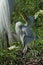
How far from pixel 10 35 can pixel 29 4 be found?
10.7 feet

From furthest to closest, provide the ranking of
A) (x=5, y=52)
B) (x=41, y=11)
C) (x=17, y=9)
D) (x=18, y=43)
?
(x=17, y=9) < (x=41, y=11) < (x=18, y=43) < (x=5, y=52)

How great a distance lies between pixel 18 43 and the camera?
219 inches

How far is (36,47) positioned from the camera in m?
4.96

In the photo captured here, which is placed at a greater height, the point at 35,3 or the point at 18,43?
the point at 35,3

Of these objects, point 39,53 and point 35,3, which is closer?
point 39,53

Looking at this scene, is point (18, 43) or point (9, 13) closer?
point (9, 13)

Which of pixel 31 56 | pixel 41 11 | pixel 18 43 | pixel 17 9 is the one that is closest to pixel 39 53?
pixel 31 56

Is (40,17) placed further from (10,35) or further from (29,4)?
(10,35)

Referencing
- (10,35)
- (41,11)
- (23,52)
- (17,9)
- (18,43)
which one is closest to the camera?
(23,52)

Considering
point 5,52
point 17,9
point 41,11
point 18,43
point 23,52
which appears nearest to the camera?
point 5,52

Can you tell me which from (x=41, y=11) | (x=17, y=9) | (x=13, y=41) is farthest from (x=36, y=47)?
(x=17, y=9)

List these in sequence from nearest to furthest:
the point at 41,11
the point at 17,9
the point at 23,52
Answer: the point at 23,52, the point at 41,11, the point at 17,9

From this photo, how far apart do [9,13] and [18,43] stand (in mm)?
735

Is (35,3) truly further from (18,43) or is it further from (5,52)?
(5,52)
